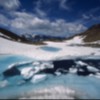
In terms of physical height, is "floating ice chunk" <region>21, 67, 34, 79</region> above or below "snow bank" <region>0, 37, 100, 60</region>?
below

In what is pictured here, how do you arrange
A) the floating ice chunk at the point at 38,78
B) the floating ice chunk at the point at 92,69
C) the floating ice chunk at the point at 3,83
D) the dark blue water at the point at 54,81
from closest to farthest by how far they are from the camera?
the dark blue water at the point at 54,81
the floating ice chunk at the point at 3,83
the floating ice chunk at the point at 38,78
the floating ice chunk at the point at 92,69

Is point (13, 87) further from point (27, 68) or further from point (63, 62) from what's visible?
point (63, 62)

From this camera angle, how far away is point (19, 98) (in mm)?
10453

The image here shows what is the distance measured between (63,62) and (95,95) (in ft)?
26.6

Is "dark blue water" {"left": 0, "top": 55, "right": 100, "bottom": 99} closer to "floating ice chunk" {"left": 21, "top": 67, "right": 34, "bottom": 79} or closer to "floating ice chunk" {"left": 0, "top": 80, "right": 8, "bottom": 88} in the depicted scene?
"floating ice chunk" {"left": 0, "top": 80, "right": 8, "bottom": 88}

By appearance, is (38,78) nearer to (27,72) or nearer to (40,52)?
(27,72)

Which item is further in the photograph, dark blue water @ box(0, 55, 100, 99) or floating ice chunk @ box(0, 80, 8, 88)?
floating ice chunk @ box(0, 80, 8, 88)

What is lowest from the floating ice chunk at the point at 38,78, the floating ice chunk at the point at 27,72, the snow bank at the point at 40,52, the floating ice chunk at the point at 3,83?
the floating ice chunk at the point at 3,83

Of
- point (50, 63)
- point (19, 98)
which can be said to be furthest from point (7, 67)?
point (19, 98)

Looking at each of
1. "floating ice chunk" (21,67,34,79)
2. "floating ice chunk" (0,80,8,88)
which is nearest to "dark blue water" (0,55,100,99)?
"floating ice chunk" (0,80,8,88)

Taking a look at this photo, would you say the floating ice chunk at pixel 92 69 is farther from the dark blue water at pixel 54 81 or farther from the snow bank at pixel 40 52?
the snow bank at pixel 40 52

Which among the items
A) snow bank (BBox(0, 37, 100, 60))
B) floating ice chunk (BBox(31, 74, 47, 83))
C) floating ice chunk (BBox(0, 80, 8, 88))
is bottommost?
floating ice chunk (BBox(0, 80, 8, 88))

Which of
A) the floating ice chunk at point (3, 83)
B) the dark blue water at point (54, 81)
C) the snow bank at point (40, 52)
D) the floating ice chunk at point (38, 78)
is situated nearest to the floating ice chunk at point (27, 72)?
the dark blue water at point (54, 81)

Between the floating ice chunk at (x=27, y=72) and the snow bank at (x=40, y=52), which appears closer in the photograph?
the floating ice chunk at (x=27, y=72)
